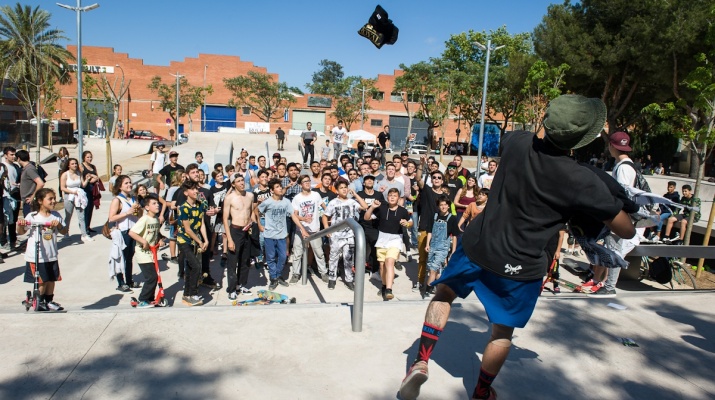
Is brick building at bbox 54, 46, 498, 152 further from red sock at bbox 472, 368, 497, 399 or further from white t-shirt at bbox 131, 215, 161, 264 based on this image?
red sock at bbox 472, 368, 497, 399

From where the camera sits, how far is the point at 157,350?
11.4 feet

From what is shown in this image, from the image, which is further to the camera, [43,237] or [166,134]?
[166,134]

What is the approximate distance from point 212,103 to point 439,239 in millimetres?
58629

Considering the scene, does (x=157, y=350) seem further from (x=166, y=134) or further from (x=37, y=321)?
(x=166, y=134)

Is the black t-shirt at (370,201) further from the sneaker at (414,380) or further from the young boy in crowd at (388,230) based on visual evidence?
the sneaker at (414,380)

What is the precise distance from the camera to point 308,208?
7738 mm

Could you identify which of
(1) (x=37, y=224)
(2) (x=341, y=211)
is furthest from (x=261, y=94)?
(1) (x=37, y=224)

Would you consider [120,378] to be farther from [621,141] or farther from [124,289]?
[621,141]

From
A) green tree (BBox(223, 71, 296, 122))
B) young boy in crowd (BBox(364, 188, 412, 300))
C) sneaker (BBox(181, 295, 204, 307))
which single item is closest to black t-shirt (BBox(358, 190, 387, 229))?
young boy in crowd (BBox(364, 188, 412, 300))

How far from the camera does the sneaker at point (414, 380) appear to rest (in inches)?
108

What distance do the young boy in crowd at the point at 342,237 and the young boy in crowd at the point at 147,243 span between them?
2.55 m

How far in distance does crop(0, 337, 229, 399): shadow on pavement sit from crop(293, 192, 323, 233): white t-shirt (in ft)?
14.2

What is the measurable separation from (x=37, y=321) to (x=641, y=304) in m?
5.43

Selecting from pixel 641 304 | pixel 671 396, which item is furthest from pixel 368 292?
pixel 671 396
